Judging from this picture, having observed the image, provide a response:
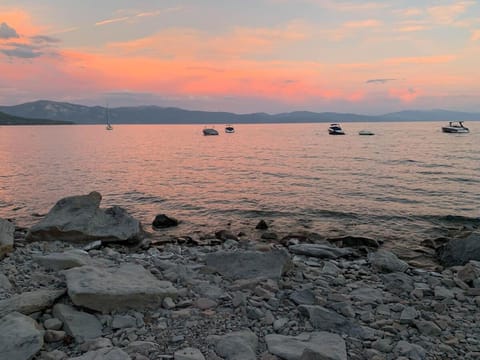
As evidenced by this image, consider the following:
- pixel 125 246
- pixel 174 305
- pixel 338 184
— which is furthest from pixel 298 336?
pixel 338 184

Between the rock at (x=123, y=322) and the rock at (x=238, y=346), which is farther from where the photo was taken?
the rock at (x=123, y=322)

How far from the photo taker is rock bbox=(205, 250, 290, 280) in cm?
827

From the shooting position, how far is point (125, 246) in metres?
13.1

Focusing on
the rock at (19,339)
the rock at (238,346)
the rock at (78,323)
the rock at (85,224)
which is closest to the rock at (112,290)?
the rock at (78,323)

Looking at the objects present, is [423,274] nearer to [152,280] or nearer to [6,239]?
[152,280]

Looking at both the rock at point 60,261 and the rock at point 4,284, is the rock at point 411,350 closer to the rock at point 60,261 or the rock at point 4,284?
the rock at point 60,261

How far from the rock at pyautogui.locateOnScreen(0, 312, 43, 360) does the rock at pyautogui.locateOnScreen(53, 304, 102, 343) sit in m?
0.46

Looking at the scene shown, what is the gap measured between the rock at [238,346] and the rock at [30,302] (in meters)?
3.21

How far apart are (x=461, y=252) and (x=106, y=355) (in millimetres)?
10638

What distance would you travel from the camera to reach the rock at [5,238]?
33.2 ft

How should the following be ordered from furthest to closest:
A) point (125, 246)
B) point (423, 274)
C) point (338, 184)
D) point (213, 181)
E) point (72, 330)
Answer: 1. point (213, 181)
2. point (338, 184)
3. point (125, 246)
4. point (423, 274)
5. point (72, 330)

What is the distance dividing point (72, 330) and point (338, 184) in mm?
24672

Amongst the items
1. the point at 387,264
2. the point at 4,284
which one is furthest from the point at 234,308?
the point at 387,264

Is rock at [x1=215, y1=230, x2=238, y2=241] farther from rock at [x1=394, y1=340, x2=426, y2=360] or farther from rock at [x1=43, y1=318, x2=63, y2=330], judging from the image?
rock at [x1=394, y1=340, x2=426, y2=360]
